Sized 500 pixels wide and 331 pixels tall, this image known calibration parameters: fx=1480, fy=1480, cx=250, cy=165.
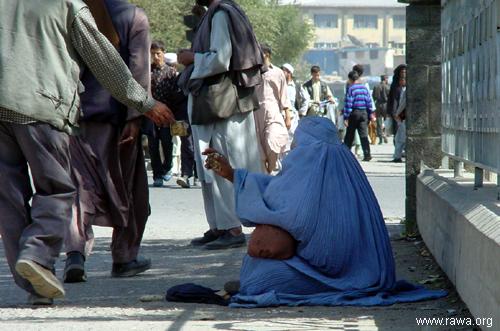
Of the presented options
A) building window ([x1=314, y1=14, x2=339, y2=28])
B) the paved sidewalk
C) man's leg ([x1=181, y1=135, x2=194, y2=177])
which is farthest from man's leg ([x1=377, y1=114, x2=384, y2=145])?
building window ([x1=314, y1=14, x2=339, y2=28])

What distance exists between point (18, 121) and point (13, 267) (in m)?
0.73

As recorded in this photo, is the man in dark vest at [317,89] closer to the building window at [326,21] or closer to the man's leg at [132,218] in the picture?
the man's leg at [132,218]

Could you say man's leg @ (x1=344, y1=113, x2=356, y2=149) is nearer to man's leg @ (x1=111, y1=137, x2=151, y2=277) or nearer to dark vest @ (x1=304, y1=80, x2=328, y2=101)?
dark vest @ (x1=304, y1=80, x2=328, y2=101)

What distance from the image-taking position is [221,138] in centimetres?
1052

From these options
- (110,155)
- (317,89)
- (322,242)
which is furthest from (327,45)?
(322,242)

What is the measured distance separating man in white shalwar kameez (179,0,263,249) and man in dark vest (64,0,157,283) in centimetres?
144

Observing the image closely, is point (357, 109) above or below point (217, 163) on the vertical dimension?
below

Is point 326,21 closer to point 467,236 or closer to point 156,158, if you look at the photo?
point 156,158

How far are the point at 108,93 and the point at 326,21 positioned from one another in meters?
155

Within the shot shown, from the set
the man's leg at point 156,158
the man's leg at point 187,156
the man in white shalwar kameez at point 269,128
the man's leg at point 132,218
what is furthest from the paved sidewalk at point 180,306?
the man's leg at point 156,158

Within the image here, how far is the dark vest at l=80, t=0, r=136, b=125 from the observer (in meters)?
8.56

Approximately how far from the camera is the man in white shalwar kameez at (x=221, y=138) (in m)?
10.2

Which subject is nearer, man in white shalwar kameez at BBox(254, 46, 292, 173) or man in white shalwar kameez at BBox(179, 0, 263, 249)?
man in white shalwar kameez at BBox(179, 0, 263, 249)

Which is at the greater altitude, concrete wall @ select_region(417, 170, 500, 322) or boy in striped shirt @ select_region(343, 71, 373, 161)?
concrete wall @ select_region(417, 170, 500, 322)
